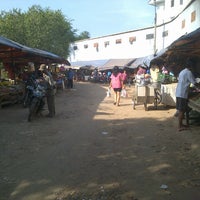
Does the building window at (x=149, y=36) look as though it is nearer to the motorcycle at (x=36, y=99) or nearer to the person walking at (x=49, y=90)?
the person walking at (x=49, y=90)

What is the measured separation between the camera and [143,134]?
941 centimetres

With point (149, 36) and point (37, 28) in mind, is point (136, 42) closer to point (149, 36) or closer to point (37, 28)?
point (149, 36)

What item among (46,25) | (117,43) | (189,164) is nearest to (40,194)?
(189,164)

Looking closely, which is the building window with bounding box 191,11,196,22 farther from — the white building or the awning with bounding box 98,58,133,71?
the awning with bounding box 98,58,133,71

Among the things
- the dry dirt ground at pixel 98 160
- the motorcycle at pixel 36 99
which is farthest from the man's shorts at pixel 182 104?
the motorcycle at pixel 36 99

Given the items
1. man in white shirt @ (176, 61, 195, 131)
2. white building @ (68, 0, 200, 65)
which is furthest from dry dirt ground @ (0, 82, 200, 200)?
white building @ (68, 0, 200, 65)

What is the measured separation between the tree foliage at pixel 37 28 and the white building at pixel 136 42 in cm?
646

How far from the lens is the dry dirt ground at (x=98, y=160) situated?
5258 millimetres

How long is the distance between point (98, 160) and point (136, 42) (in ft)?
132

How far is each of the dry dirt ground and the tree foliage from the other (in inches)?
1222

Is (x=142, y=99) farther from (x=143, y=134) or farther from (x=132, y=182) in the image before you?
(x=132, y=182)

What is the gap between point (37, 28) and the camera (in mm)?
42500

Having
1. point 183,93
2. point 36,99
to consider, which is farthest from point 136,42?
point 183,93

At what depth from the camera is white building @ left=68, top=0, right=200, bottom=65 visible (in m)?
39.8
